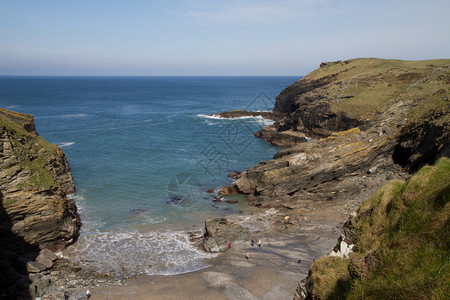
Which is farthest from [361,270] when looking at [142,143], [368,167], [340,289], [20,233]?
[142,143]

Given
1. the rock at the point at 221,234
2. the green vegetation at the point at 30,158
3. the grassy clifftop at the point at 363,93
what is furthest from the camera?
the grassy clifftop at the point at 363,93

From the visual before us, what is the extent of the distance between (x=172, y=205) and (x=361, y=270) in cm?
2958

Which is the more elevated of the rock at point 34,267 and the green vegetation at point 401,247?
the green vegetation at point 401,247

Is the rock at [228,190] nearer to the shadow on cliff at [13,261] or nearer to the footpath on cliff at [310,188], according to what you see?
the footpath on cliff at [310,188]

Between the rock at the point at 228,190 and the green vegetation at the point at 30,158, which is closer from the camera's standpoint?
the green vegetation at the point at 30,158

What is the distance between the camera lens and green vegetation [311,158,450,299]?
8.41m

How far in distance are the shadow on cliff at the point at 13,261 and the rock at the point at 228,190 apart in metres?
21.6

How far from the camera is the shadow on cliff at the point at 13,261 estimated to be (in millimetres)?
20359

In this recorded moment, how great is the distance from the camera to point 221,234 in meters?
27.8

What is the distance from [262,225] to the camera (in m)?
31.5

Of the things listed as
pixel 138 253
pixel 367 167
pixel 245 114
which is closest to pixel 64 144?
pixel 138 253

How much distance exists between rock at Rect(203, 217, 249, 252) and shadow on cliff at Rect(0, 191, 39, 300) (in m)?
13.8

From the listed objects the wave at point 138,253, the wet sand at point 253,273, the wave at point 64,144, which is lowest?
the wave at point 138,253

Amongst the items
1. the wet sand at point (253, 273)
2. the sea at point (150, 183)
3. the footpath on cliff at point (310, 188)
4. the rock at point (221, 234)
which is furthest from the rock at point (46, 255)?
the rock at point (221, 234)
